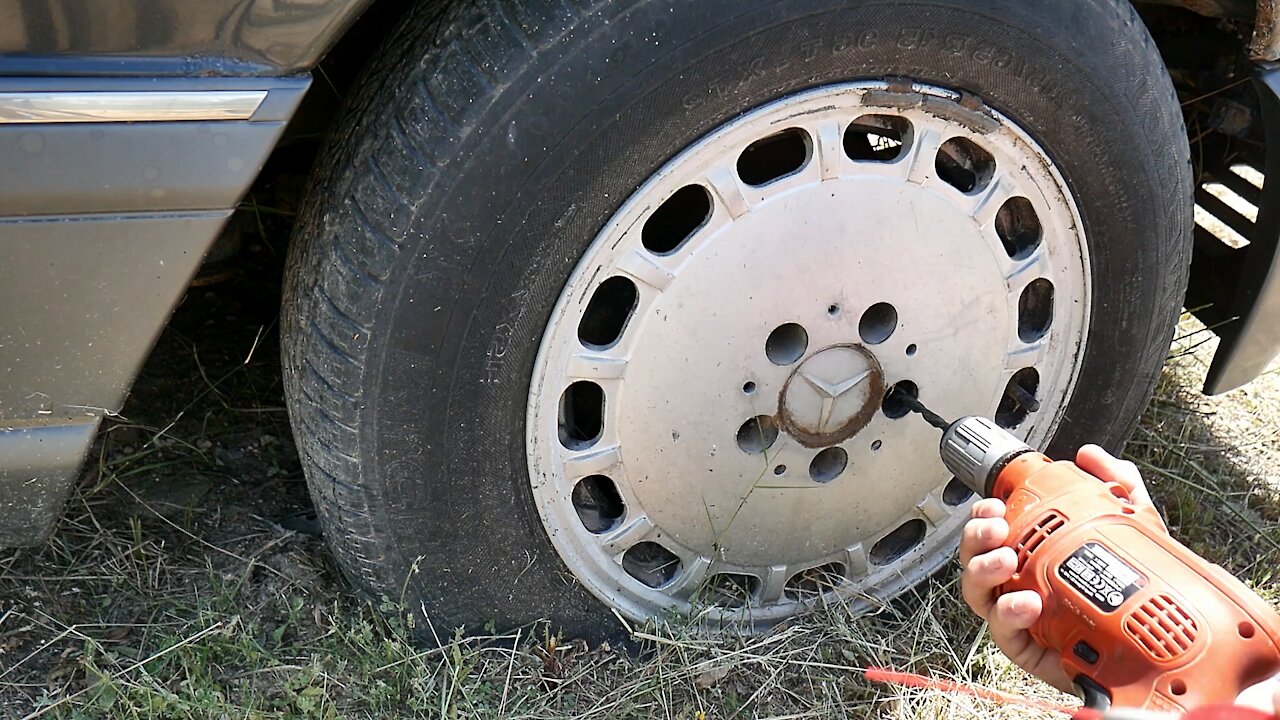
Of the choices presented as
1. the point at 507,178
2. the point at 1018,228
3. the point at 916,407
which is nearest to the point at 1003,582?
the point at 916,407

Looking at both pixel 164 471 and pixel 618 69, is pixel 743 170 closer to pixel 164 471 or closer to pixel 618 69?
pixel 618 69

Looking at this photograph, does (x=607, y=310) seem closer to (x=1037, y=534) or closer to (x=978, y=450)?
(x=978, y=450)

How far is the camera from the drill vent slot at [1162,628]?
1.49 metres

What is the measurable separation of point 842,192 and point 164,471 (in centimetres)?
144

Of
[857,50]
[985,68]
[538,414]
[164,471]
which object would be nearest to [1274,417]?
[985,68]

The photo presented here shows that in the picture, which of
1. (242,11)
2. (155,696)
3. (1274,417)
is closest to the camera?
(242,11)

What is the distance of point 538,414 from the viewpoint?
1802 mm

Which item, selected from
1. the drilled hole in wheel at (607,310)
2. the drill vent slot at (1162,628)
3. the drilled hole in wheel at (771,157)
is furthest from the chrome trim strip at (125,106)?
the drill vent slot at (1162,628)

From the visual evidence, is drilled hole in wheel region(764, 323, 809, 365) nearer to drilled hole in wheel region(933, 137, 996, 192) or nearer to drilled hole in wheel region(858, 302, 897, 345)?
drilled hole in wheel region(858, 302, 897, 345)

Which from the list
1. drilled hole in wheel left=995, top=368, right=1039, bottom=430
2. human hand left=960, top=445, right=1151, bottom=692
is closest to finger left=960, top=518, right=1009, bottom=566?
human hand left=960, top=445, right=1151, bottom=692

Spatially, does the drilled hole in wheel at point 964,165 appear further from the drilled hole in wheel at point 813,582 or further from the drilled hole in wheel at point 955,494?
the drilled hole in wheel at point 813,582

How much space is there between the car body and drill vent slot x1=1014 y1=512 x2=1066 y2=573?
114 centimetres

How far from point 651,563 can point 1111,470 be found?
→ 787 mm

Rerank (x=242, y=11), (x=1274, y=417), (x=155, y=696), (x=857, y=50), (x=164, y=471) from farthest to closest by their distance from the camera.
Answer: (x=1274, y=417) → (x=164, y=471) → (x=155, y=696) → (x=857, y=50) → (x=242, y=11)
